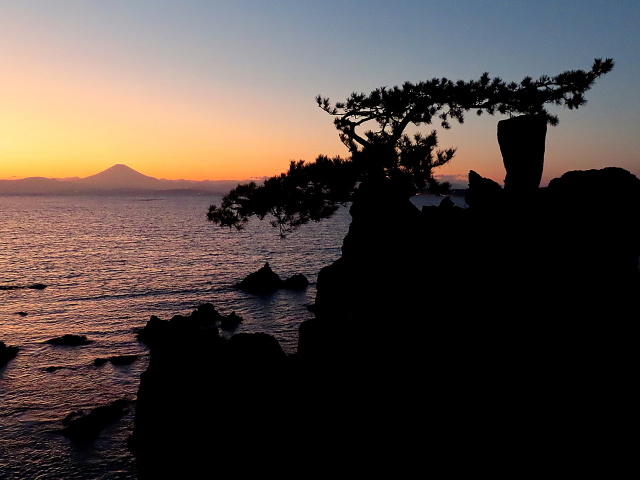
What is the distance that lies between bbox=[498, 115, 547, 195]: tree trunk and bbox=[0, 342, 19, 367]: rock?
35.3 meters

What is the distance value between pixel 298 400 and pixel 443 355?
5.72m

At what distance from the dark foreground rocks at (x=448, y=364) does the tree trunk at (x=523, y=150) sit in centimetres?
72

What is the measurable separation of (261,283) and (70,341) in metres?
22.3

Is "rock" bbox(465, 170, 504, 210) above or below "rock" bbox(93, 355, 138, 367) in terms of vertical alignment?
above

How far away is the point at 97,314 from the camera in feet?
138

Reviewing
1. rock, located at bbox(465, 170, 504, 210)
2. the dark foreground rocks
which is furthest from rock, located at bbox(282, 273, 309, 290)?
rock, located at bbox(465, 170, 504, 210)

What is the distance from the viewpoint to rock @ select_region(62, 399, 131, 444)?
2129cm

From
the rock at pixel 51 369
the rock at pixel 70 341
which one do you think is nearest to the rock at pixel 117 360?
the rock at pixel 51 369

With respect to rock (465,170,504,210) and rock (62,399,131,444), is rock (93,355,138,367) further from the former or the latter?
rock (465,170,504,210)

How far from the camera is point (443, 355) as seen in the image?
1182 centimetres

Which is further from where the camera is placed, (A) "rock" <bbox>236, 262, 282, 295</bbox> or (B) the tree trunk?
(A) "rock" <bbox>236, 262, 282, 295</bbox>

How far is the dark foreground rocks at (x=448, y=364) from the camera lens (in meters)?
10.1

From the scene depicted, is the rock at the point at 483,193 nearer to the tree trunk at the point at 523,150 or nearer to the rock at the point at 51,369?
the tree trunk at the point at 523,150

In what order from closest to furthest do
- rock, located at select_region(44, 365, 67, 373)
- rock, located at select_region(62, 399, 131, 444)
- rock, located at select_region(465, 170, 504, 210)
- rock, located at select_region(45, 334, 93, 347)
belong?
rock, located at select_region(465, 170, 504, 210), rock, located at select_region(62, 399, 131, 444), rock, located at select_region(44, 365, 67, 373), rock, located at select_region(45, 334, 93, 347)
